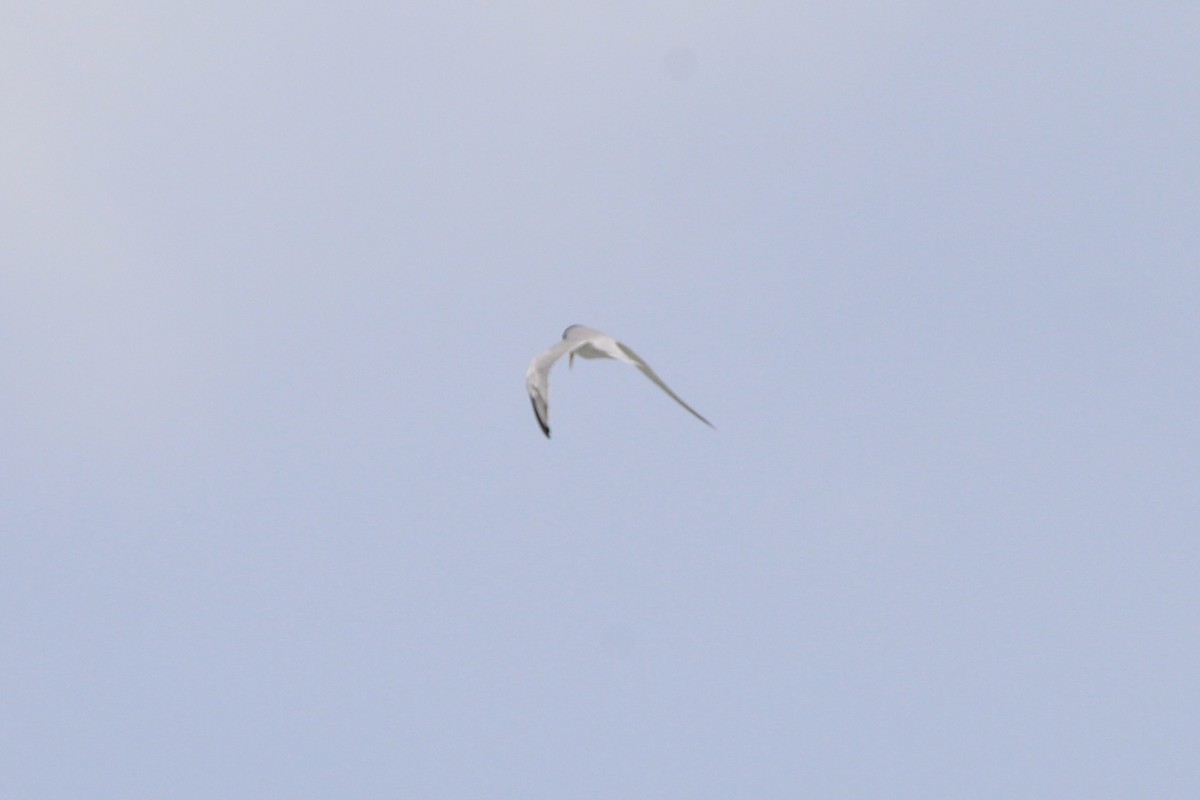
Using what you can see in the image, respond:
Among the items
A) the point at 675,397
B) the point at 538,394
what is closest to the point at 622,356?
the point at 675,397

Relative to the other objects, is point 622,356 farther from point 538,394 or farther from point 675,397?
point 538,394

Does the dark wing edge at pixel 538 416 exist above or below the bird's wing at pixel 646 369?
below

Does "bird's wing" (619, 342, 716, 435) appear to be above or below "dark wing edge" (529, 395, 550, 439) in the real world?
above

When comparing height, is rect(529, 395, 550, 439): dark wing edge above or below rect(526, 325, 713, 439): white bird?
below

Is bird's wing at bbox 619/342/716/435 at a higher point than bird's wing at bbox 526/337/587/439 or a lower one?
higher

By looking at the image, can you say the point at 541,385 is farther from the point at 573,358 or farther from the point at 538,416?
the point at 573,358

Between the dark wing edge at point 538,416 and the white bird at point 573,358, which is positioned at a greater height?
the white bird at point 573,358
